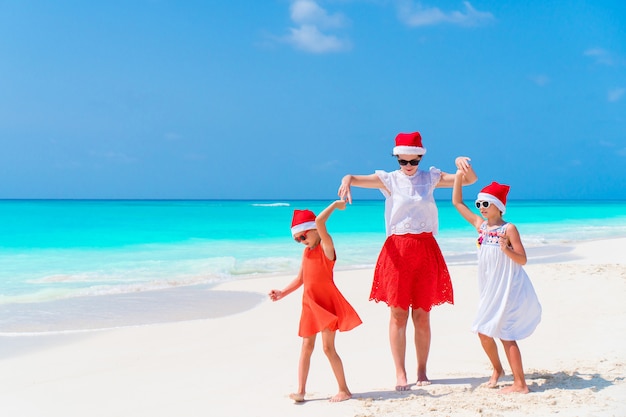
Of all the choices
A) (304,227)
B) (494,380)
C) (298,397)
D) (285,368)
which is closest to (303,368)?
(298,397)

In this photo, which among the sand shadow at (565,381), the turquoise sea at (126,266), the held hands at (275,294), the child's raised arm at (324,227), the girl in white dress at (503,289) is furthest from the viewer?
the turquoise sea at (126,266)

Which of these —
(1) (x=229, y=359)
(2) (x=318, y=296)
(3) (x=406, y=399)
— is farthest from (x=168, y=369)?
(3) (x=406, y=399)

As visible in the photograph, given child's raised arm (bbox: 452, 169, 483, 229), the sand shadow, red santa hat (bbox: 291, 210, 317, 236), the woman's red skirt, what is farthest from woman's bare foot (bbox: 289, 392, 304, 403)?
child's raised arm (bbox: 452, 169, 483, 229)

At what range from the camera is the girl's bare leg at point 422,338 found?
445 cm

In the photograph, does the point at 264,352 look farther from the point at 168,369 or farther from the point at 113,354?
the point at 113,354

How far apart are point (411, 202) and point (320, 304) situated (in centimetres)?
91

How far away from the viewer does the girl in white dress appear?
404 centimetres

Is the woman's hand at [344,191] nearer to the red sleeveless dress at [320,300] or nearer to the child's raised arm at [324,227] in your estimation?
the child's raised arm at [324,227]

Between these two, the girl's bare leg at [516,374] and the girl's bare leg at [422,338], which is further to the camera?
A: the girl's bare leg at [422,338]

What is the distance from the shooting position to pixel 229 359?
17.8ft

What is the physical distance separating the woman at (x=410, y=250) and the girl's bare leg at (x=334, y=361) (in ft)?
1.46

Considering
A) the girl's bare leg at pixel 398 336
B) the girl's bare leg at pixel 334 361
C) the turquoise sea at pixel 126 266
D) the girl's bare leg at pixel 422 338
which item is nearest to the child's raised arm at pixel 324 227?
the girl's bare leg at pixel 334 361

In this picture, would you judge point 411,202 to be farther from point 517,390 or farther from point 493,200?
point 517,390

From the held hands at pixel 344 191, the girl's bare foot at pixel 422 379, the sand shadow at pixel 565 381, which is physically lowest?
the sand shadow at pixel 565 381
